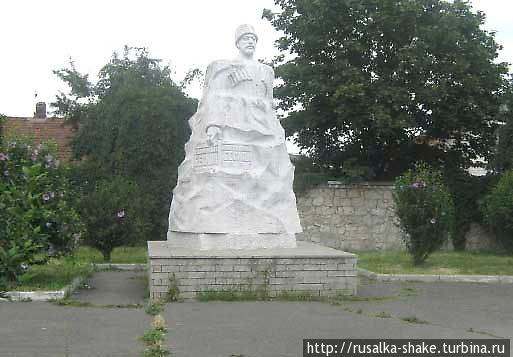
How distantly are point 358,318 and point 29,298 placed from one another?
422 centimetres

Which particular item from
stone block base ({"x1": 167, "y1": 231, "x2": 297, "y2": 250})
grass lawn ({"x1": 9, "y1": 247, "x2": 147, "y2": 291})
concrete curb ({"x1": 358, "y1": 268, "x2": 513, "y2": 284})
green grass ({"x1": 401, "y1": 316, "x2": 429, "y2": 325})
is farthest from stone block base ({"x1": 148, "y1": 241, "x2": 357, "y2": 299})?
concrete curb ({"x1": 358, "y1": 268, "x2": 513, "y2": 284})

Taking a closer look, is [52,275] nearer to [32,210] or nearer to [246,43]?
[32,210]

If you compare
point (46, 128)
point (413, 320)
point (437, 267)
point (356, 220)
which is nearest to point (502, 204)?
point (437, 267)

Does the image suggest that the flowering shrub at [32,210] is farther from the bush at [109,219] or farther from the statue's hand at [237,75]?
the bush at [109,219]

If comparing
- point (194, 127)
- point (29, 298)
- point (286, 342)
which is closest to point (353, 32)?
point (194, 127)

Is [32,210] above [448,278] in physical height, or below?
above

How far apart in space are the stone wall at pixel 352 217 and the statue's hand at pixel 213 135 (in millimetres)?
10476

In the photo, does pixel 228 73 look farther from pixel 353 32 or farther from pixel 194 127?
pixel 353 32

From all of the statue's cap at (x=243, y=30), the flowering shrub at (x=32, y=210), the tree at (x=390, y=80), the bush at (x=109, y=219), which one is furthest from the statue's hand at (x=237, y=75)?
the tree at (x=390, y=80)

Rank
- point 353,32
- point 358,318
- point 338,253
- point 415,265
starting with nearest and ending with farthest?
1. point 358,318
2. point 338,253
3. point 415,265
4. point 353,32

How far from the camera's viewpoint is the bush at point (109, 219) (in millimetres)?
15094

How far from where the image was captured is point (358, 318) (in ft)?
26.8

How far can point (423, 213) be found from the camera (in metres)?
14.3

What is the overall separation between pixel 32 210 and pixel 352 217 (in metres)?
13.0
